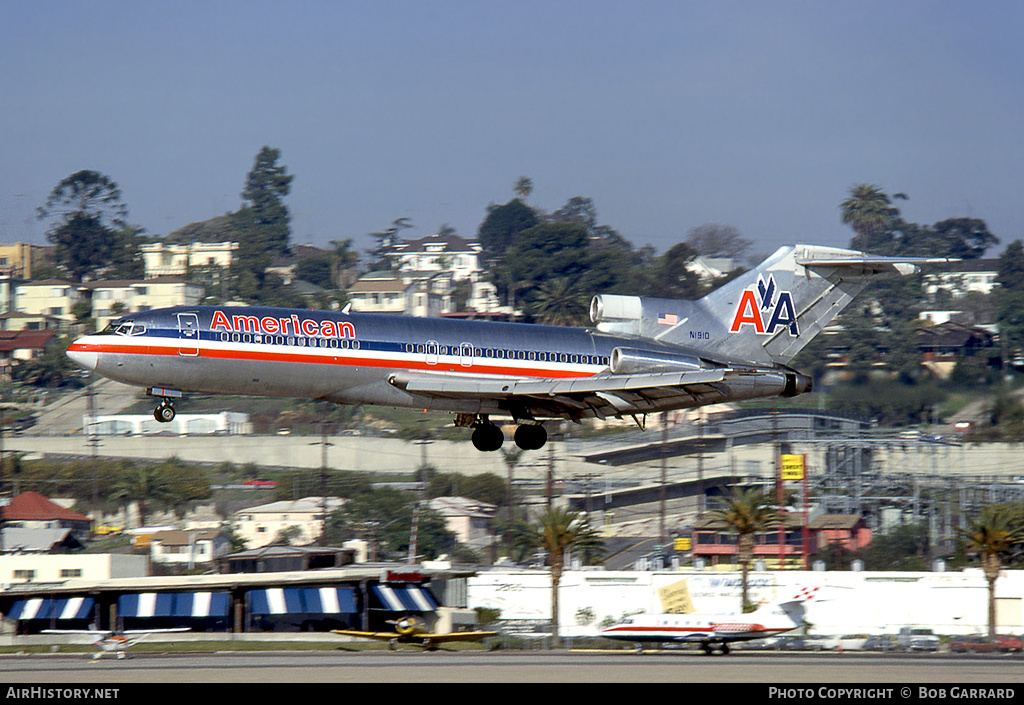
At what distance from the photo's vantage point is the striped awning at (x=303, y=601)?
168ft

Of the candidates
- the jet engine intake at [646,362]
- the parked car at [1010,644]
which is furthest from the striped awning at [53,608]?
the parked car at [1010,644]

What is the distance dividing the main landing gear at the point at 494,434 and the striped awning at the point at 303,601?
16.5 meters

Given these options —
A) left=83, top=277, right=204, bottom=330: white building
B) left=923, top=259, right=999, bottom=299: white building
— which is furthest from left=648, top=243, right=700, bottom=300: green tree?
left=83, top=277, right=204, bottom=330: white building

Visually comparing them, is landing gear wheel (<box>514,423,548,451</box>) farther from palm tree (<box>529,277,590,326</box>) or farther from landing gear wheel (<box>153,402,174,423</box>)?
palm tree (<box>529,277,590,326</box>)

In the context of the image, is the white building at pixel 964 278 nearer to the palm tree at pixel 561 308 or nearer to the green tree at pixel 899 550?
the palm tree at pixel 561 308

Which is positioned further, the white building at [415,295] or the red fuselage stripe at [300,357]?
the white building at [415,295]

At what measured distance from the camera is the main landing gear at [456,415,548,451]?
3747 centimetres

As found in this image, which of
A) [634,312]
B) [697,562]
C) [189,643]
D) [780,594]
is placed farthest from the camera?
[697,562]

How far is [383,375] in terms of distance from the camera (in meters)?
33.9

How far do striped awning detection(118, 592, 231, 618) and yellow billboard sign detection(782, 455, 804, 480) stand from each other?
31972mm

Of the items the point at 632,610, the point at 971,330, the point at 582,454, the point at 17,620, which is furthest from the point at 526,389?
the point at 971,330

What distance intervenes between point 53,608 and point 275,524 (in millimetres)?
23454

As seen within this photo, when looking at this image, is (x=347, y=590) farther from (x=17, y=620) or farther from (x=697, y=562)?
(x=697, y=562)

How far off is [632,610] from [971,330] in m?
81.6
